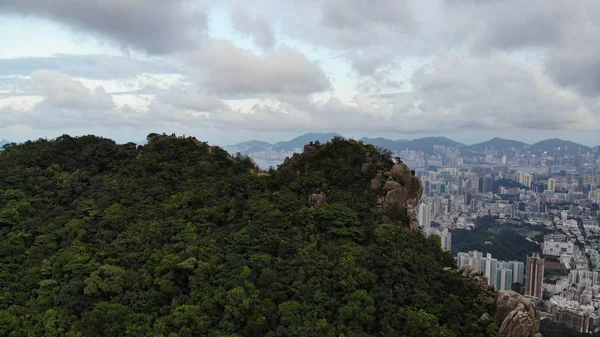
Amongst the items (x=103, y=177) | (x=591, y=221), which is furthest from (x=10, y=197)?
(x=591, y=221)

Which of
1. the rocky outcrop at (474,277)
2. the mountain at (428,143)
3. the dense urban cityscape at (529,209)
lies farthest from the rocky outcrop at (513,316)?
the mountain at (428,143)

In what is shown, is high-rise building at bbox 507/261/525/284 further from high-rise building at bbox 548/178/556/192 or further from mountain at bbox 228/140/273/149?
high-rise building at bbox 548/178/556/192

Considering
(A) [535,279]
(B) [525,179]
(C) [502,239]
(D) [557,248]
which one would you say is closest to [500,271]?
(A) [535,279]

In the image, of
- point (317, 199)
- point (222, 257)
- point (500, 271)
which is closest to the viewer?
point (222, 257)

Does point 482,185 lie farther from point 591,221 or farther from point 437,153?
point 437,153

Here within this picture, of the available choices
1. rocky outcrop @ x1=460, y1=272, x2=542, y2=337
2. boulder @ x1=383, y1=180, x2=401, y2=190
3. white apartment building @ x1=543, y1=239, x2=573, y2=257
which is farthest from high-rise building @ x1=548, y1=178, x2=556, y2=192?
rocky outcrop @ x1=460, y1=272, x2=542, y2=337

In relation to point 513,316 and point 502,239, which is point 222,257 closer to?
point 513,316
